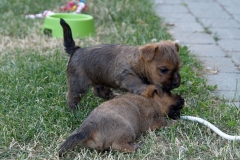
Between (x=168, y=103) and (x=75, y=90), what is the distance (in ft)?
3.27

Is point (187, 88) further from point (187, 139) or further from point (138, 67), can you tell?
point (187, 139)

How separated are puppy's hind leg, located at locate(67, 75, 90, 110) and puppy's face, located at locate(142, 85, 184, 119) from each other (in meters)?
0.78

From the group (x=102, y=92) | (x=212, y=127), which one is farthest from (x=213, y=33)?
(x=212, y=127)

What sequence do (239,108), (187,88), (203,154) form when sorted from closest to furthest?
1. (203,154)
2. (239,108)
3. (187,88)

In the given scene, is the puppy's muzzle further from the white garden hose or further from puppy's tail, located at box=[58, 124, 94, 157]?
puppy's tail, located at box=[58, 124, 94, 157]

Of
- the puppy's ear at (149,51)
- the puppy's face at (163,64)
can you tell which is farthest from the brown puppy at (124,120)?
the puppy's ear at (149,51)

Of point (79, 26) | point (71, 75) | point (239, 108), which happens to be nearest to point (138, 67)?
A: point (71, 75)

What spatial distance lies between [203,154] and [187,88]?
57.9 inches

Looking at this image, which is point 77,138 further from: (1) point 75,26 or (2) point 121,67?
(1) point 75,26

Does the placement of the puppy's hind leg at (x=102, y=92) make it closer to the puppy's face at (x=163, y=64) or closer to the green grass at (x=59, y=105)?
the green grass at (x=59, y=105)

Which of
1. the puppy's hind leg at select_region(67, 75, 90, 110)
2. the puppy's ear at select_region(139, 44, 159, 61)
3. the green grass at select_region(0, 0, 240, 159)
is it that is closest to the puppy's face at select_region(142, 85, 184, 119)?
the green grass at select_region(0, 0, 240, 159)

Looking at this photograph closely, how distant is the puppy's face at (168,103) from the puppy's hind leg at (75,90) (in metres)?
0.78

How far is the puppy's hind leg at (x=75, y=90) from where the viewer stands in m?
4.89

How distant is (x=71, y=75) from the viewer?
4.95 m
